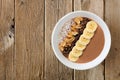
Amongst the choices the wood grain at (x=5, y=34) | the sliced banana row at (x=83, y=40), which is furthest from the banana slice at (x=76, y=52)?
the wood grain at (x=5, y=34)

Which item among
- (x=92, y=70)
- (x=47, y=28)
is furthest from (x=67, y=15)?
(x=92, y=70)

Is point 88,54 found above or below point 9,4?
below

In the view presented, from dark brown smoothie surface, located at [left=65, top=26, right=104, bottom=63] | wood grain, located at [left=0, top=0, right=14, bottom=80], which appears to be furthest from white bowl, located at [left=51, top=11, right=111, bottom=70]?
wood grain, located at [left=0, top=0, right=14, bottom=80]

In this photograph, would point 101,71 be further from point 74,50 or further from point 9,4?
point 9,4

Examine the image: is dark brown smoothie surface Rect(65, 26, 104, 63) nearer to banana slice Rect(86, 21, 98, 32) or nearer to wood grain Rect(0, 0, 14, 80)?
banana slice Rect(86, 21, 98, 32)
